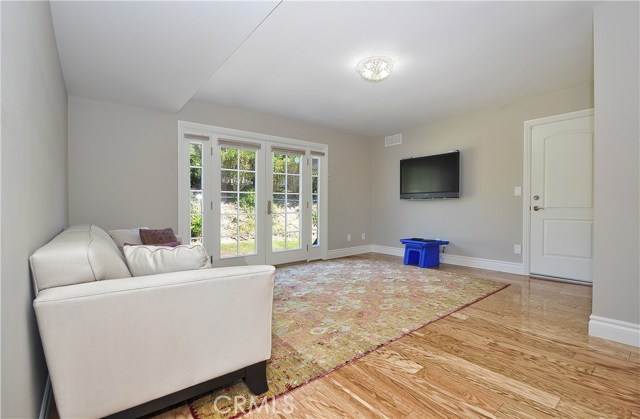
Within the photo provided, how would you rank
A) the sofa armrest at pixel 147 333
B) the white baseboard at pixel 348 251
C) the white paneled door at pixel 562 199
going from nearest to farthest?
the sofa armrest at pixel 147 333 < the white paneled door at pixel 562 199 < the white baseboard at pixel 348 251

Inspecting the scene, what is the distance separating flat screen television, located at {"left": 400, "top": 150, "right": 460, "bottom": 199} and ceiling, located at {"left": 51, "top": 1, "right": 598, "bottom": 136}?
1071 mm

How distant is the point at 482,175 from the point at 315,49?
3.14 meters

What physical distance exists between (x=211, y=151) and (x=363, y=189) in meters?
3.00

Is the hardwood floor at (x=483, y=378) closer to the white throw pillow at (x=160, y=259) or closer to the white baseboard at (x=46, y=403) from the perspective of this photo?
the white baseboard at (x=46, y=403)

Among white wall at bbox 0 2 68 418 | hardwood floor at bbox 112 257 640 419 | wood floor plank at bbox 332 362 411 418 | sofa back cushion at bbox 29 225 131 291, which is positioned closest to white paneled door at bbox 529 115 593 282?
hardwood floor at bbox 112 257 640 419

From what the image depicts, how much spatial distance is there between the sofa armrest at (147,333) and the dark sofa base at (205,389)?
4 cm

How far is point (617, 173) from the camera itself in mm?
2006

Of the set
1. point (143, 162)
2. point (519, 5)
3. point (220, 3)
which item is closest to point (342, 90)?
point (519, 5)

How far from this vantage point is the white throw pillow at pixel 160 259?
1.37 metres

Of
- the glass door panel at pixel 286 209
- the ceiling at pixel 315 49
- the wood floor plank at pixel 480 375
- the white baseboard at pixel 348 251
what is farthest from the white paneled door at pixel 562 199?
the glass door panel at pixel 286 209

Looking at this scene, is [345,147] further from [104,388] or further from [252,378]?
[104,388]

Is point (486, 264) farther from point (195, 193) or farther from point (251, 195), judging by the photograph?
point (195, 193)

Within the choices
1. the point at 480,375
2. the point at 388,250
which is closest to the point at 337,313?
the point at 480,375

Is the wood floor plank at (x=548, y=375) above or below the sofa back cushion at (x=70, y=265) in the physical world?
below
